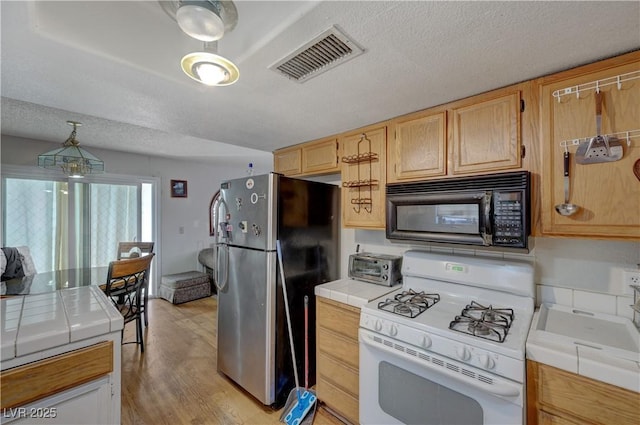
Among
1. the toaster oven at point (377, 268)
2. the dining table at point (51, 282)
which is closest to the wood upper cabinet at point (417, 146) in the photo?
the toaster oven at point (377, 268)

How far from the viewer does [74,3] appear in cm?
106

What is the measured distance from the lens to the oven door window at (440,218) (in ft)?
5.10

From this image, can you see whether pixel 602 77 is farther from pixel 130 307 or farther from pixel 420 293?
pixel 130 307

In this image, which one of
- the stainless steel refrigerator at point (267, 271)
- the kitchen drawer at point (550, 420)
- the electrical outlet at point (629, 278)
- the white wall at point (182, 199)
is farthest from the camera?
the white wall at point (182, 199)

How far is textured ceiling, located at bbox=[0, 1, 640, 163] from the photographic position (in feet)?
3.27

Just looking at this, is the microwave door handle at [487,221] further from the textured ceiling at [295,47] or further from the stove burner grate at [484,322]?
the textured ceiling at [295,47]

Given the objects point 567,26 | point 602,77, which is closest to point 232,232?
point 567,26

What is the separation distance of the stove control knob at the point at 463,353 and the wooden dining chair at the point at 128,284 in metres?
2.74

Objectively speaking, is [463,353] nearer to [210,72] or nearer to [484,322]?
[484,322]

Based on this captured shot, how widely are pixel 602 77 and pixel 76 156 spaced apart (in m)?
4.27

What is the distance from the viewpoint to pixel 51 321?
1.09 meters

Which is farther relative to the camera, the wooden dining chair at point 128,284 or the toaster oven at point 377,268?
the wooden dining chair at point 128,284

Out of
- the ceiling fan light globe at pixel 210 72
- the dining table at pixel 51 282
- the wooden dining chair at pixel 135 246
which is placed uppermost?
the ceiling fan light globe at pixel 210 72

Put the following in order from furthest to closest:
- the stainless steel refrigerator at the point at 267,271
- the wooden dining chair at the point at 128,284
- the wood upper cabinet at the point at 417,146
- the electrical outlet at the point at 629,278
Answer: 1. the wooden dining chair at the point at 128,284
2. the stainless steel refrigerator at the point at 267,271
3. the wood upper cabinet at the point at 417,146
4. the electrical outlet at the point at 629,278
